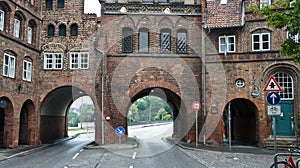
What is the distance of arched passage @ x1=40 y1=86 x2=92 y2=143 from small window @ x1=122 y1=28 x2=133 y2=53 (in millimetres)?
4522

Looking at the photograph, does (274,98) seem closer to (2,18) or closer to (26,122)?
(2,18)

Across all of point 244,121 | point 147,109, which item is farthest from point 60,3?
point 147,109

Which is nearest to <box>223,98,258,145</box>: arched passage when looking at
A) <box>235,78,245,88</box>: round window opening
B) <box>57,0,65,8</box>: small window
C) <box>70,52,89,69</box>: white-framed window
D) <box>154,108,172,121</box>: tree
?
<box>235,78,245,88</box>: round window opening

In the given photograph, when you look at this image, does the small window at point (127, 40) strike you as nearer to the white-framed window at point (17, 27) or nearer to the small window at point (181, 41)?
the small window at point (181, 41)

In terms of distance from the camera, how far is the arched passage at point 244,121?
24.9 meters

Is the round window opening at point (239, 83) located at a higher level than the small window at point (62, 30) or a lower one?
lower

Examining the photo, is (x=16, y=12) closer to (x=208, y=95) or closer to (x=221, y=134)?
(x=208, y=95)

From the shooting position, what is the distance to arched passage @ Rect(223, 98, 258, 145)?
Result: 24.9 meters

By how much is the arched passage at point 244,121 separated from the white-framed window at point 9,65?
14537 millimetres

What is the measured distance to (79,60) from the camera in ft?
80.4

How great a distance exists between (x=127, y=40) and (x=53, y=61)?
17.8 feet

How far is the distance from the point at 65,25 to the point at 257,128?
15.0 metres

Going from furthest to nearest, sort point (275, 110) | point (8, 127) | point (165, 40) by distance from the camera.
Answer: point (165, 40), point (8, 127), point (275, 110)

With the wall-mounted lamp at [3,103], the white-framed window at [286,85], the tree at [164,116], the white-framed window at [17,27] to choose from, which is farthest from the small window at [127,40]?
the tree at [164,116]
